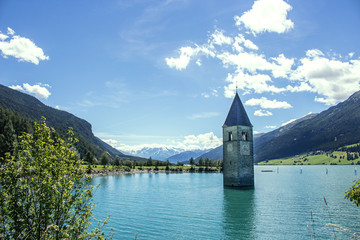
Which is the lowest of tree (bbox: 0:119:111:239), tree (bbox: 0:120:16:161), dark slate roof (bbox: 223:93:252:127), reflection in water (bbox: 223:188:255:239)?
reflection in water (bbox: 223:188:255:239)

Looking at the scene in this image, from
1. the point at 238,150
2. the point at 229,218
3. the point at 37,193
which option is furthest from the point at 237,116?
the point at 37,193

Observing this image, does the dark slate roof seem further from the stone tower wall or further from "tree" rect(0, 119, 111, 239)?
"tree" rect(0, 119, 111, 239)

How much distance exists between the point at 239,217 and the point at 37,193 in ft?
80.1

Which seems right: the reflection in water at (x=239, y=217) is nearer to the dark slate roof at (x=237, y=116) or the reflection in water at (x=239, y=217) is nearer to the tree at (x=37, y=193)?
the tree at (x=37, y=193)

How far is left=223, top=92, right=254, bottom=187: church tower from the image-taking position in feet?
171

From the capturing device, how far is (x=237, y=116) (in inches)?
2196

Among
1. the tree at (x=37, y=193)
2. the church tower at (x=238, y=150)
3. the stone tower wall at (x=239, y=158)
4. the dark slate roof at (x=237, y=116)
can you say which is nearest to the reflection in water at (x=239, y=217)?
the stone tower wall at (x=239, y=158)

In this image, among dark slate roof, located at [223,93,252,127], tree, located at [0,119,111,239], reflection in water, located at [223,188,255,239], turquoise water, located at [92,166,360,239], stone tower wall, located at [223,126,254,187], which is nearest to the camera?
tree, located at [0,119,111,239]

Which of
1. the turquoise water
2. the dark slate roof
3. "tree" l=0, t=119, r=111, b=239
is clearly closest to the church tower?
the dark slate roof

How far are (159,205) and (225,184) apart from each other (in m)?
22.6

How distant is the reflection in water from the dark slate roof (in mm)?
18632

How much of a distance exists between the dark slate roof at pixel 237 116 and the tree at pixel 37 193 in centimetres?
4816

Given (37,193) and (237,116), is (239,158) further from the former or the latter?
(37,193)

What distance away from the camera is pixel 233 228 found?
23.8 m
